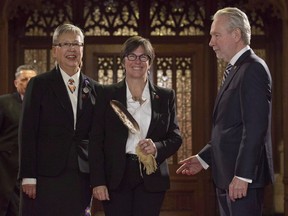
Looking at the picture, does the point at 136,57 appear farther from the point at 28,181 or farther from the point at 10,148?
the point at 10,148

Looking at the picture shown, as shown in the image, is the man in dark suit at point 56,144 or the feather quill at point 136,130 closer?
the feather quill at point 136,130

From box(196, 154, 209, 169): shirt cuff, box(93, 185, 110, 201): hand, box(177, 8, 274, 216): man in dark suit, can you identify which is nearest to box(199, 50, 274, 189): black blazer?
box(177, 8, 274, 216): man in dark suit

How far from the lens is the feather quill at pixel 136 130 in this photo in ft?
10.6

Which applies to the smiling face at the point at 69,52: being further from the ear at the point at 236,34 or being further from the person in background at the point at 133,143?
the ear at the point at 236,34

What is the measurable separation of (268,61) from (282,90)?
13.0 inches

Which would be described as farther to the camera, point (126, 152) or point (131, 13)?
point (131, 13)

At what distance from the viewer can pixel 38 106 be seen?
346cm

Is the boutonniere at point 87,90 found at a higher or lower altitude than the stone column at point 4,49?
lower

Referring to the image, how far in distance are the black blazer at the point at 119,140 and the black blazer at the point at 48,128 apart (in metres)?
0.17

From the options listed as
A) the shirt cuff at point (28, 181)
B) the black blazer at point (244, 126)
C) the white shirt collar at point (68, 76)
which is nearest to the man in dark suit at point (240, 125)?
the black blazer at point (244, 126)

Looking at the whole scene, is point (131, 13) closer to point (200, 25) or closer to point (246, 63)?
point (200, 25)

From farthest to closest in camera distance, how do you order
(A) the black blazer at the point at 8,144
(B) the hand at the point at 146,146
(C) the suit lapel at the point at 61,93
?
(A) the black blazer at the point at 8,144, (C) the suit lapel at the point at 61,93, (B) the hand at the point at 146,146

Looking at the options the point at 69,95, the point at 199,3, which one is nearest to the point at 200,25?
the point at 199,3

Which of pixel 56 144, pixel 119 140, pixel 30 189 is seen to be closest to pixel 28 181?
pixel 30 189
